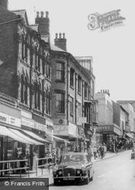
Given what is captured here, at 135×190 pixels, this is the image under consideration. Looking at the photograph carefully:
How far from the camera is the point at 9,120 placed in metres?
29.6

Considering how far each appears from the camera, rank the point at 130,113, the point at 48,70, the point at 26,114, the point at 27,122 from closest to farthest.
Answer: the point at 27,122
the point at 26,114
the point at 48,70
the point at 130,113

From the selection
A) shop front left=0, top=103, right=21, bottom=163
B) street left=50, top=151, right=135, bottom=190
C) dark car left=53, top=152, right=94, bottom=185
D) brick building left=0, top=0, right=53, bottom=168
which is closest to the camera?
street left=50, top=151, right=135, bottom=190

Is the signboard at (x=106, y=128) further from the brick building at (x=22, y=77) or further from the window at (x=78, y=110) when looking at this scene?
the brick building at (x=22, y=77)

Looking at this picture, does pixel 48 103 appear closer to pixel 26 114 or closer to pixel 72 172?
pixel 26 114

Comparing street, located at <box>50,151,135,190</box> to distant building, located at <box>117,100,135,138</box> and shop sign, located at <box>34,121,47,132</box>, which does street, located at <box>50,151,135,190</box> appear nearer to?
shop sign, located at <box>34,121,47,132</box>

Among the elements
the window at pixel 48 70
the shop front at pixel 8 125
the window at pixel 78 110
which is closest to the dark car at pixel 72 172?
the shop front at pixel 8 125

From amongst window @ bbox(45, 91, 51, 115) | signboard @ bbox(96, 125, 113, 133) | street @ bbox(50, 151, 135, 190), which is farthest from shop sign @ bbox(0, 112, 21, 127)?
signboard @ bbox(96, 125, 113, 133)

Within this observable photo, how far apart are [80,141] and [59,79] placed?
44.3 ft

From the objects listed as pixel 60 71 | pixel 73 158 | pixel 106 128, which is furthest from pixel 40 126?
pixel 106 128

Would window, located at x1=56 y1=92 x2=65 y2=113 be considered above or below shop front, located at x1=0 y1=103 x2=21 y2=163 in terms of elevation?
above

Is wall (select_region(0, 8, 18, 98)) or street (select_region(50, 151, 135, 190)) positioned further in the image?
wall (select_region(0, 8, 18, 98))

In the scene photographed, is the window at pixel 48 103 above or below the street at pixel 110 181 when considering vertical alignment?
above

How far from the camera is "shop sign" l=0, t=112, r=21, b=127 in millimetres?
28273

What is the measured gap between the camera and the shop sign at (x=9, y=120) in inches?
1113
